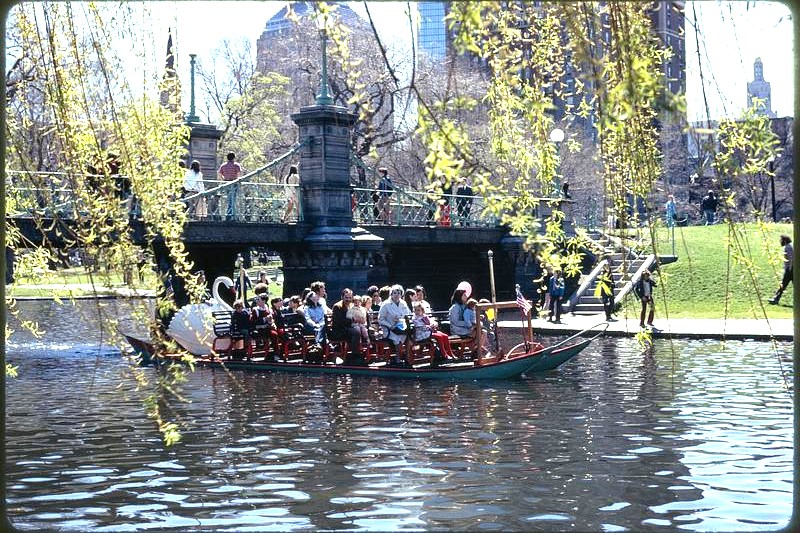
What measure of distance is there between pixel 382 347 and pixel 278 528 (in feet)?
42.8

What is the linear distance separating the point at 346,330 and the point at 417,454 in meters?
9.75

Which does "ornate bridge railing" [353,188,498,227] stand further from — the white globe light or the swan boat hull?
the swan boat hull

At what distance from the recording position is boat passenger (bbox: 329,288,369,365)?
922 inches

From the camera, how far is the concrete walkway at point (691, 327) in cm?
2764

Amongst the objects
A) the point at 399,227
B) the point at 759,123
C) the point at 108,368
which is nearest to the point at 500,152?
the point at 759,123

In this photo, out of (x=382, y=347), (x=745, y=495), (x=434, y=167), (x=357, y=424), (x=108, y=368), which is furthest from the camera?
(x=108, y=368)

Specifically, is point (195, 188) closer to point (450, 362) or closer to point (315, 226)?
point (315, 226)

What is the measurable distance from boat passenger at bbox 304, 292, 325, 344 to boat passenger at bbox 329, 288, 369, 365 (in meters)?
0.81

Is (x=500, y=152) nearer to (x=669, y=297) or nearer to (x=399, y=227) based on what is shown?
(x=399, y=227)

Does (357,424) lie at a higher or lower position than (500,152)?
lower

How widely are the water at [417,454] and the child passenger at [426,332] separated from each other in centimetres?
112

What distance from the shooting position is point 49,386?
71.6ft

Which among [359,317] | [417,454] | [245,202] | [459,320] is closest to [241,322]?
[359,317]

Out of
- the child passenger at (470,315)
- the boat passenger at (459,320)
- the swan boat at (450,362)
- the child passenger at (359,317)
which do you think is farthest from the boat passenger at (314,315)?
the child passenger at (470,315)
